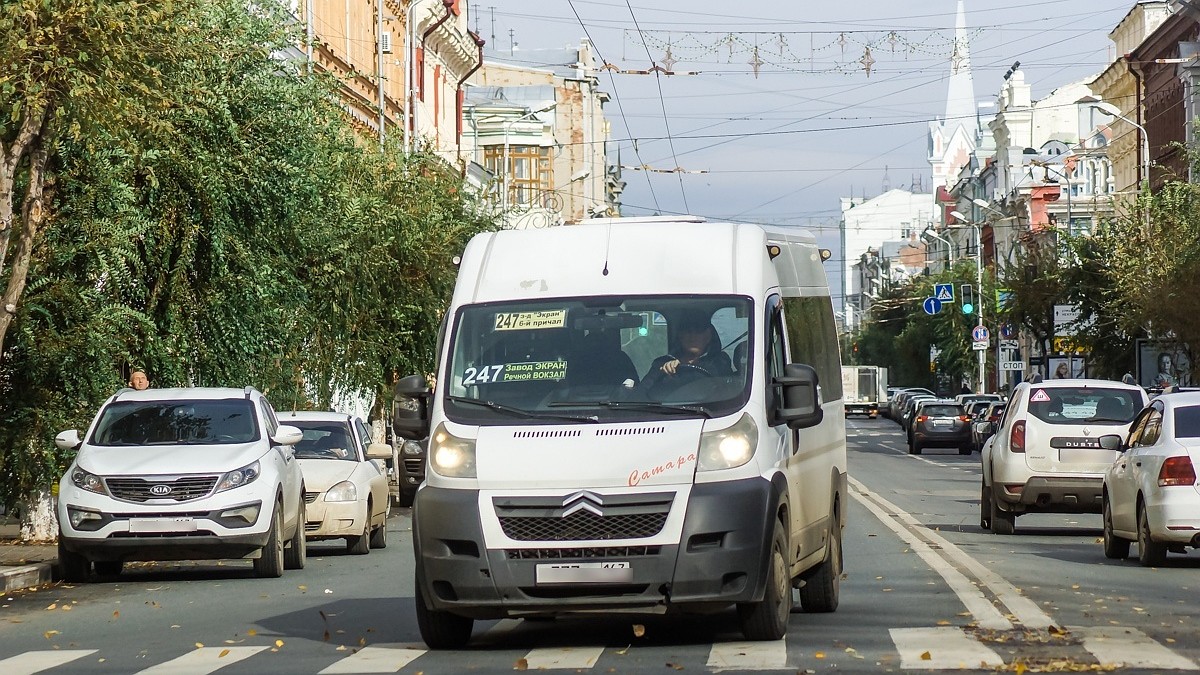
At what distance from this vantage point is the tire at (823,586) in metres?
13.3

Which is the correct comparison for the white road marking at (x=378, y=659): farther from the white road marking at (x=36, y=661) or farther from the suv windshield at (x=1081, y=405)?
the suv windshield at (x=1081, y=405)

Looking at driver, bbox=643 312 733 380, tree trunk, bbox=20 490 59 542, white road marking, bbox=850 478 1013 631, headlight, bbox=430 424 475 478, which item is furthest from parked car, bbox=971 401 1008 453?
headlight, bbox=430 424 475 478

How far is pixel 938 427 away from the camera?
58938mm

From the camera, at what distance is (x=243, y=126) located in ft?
77.6

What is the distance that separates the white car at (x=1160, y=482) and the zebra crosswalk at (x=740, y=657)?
17.9ft

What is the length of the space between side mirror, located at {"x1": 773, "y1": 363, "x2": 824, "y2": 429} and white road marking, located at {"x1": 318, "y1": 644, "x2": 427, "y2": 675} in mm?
2335

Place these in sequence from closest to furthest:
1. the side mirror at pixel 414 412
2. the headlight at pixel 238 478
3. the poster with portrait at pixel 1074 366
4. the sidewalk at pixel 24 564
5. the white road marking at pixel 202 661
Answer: the white road marking at pixel 202 661 → the side mirror at pixel 414 412 → the sidewalk at pixel 24 564 → the headlight at pixel 238 478 → the poster with portrait at pixel 1074 366

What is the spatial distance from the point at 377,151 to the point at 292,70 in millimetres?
11126

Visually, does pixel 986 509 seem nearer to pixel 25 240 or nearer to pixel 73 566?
pixel 73 566

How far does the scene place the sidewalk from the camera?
17766mm

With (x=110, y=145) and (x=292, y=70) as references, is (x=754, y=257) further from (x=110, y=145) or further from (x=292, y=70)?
(x=292, y=70)

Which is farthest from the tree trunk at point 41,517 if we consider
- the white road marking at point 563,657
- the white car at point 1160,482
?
the white road marking at point 563,657

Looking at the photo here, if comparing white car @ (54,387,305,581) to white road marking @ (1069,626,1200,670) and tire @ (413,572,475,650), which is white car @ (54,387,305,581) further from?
white road marking @ (1069,626,1200,670)

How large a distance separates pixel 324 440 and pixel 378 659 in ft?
43.1
